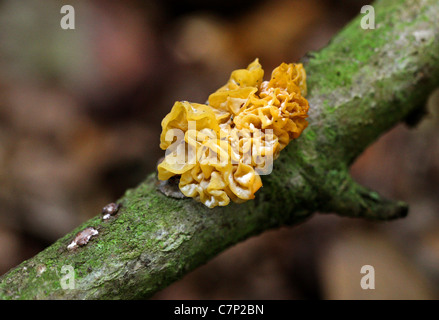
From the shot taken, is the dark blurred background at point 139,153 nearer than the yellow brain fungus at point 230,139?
Result: No

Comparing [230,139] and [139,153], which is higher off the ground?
[139,153]

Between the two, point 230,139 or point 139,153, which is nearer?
point 230,139

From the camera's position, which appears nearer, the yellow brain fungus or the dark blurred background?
the yellow brain fungus

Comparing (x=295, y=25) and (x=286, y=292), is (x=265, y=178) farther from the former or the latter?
A: (x=295, y=25)
